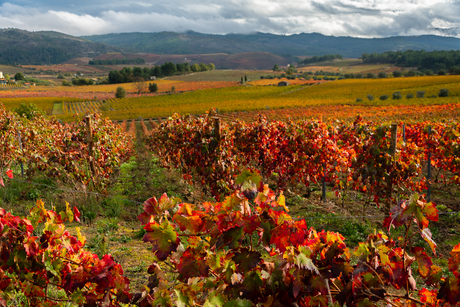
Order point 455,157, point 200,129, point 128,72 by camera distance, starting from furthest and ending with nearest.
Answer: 1. point 128,72
2. point 455,157
3. point 200,129

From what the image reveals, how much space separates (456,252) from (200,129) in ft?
17.7

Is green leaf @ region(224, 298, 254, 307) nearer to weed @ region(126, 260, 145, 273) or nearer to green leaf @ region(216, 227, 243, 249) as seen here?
green leaf @ region(216, 227, 243, 249)

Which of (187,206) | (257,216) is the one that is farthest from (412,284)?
(187,206)

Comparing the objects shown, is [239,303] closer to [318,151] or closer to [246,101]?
[318,151]

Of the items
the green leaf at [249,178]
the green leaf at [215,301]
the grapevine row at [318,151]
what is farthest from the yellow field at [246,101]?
the green leaf at [215,301]

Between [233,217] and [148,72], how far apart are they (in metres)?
128

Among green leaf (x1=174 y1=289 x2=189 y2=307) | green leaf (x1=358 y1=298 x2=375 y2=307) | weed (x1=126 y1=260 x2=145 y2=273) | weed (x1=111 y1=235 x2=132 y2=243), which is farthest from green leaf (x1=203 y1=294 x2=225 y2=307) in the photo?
weed (x1=111 y1=235 x2=132 y2=243)

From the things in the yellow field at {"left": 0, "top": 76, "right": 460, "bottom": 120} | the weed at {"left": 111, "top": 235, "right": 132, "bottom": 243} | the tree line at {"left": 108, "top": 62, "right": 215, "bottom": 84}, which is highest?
the tree line at {"left": 108, "top": 62, "right": 215, "bottom": 84}

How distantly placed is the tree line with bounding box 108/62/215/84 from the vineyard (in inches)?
4125

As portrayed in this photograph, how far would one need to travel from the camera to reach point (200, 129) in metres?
6.46

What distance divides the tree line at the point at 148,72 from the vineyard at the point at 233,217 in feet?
344

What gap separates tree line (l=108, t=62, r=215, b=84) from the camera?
11138 centimetres

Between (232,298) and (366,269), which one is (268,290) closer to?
(232,298)

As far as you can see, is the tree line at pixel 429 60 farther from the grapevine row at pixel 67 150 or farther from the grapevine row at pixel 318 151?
the grapevine row at pixel 67 150
